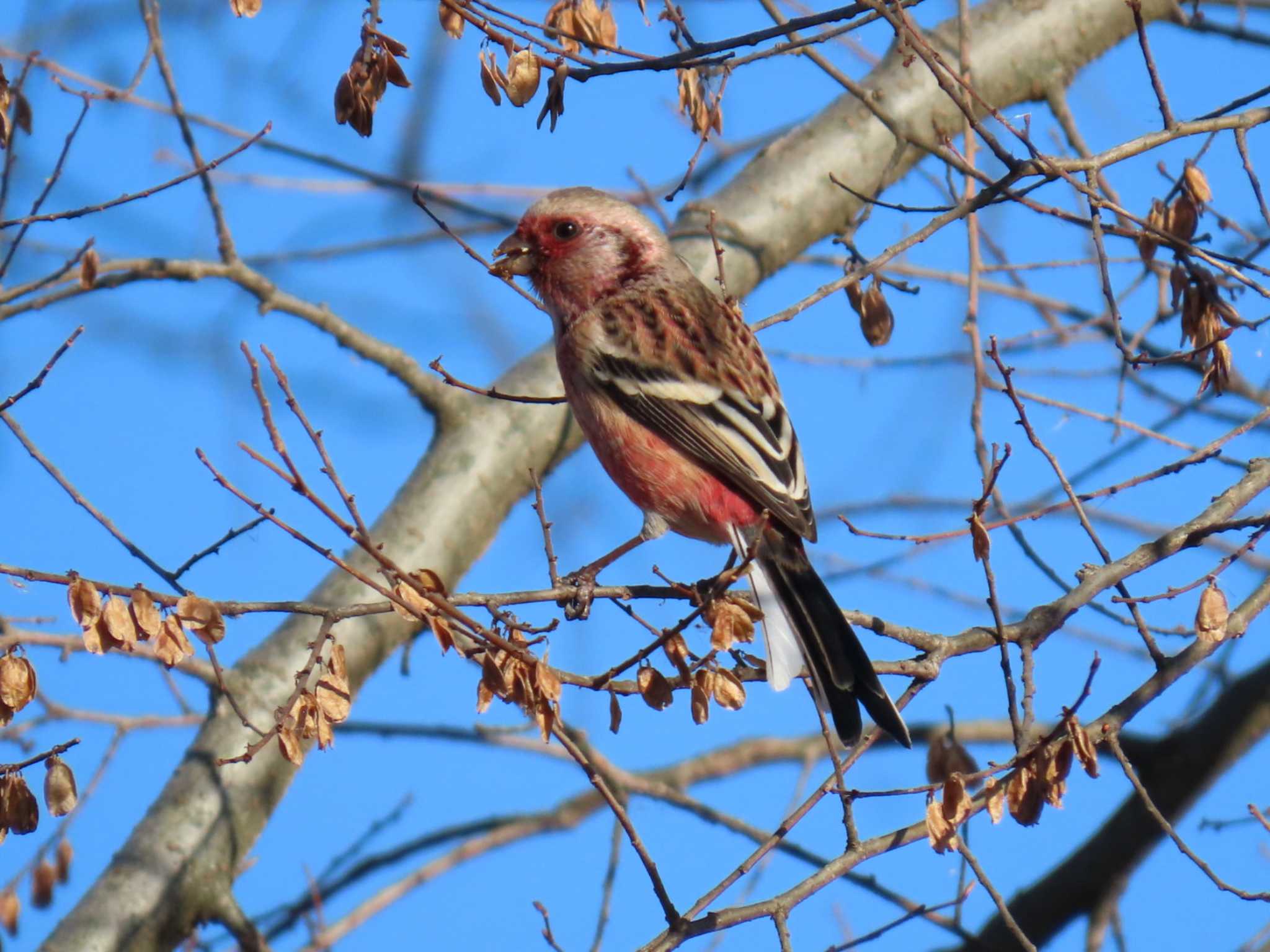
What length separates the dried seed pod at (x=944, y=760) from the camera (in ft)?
17.1

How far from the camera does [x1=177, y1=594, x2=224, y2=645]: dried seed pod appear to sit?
353 cm

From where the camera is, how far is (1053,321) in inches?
306

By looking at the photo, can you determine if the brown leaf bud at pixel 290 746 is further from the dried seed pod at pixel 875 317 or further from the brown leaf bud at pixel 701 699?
the dried seed pod at pixel 875 317

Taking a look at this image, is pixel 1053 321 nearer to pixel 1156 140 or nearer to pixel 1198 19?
pixel 1198 19

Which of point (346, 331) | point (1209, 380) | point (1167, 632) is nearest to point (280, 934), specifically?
point (346, 331)

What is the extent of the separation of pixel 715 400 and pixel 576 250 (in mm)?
997

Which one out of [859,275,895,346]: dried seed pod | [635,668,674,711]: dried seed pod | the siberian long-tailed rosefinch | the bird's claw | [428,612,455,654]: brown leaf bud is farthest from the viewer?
[859,275,895,346]: dried seed pod

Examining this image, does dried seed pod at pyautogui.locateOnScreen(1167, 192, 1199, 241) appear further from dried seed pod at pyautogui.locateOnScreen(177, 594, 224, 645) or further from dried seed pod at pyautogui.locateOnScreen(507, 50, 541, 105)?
dried seed pod at pyautogui.locateOnScreen(177, 594, 224, 645)

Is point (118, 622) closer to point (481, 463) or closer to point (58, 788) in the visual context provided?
point (58, 788)

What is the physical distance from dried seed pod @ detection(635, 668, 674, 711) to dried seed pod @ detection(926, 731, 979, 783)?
1.73m

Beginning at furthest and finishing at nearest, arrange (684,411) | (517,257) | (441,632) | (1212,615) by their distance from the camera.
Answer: (517,257) < (684,411) < (1212,615) < (441,632)

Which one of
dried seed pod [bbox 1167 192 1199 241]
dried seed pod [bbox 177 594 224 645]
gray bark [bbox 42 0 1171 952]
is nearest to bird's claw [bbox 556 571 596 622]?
dried seed pod [bbox 177 594 224 645]

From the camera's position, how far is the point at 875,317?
532cm

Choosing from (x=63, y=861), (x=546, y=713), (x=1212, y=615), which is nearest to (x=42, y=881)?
(x=63, y=861)
